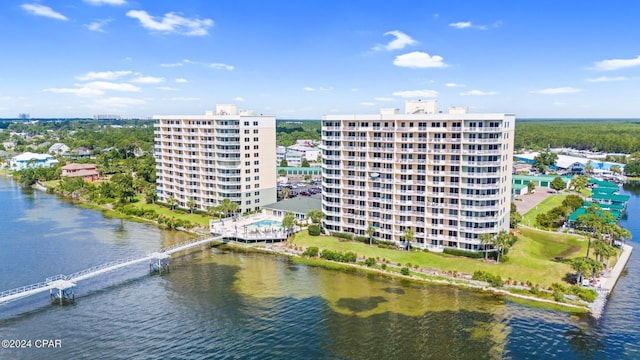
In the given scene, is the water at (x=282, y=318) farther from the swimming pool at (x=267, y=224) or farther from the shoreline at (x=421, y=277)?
the swimming pool at (x=267, y=224)

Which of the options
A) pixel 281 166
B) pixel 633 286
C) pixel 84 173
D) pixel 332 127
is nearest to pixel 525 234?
pixel 633 286

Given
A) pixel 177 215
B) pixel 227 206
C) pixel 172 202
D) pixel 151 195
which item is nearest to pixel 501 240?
pixel 227 206

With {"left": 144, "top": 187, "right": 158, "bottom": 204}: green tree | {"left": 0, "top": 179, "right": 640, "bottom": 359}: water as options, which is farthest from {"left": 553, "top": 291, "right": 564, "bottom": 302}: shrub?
{"left": 144, "top": 187, "right": 158, "bottom": 204}: green tree

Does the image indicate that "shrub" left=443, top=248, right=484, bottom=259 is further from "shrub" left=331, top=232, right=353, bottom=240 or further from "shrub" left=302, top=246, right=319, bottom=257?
"shrub" left=302, top=246, right=319, bottom=257

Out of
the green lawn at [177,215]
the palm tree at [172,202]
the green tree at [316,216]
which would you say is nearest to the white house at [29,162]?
the green lawn at [177,215]

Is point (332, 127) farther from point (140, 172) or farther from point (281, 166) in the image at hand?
point (281, 166)

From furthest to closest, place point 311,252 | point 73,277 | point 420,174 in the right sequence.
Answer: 1. point 311,252
2. point 420,174
3. point 73,277

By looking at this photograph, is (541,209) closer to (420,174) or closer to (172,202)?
(420,174)
